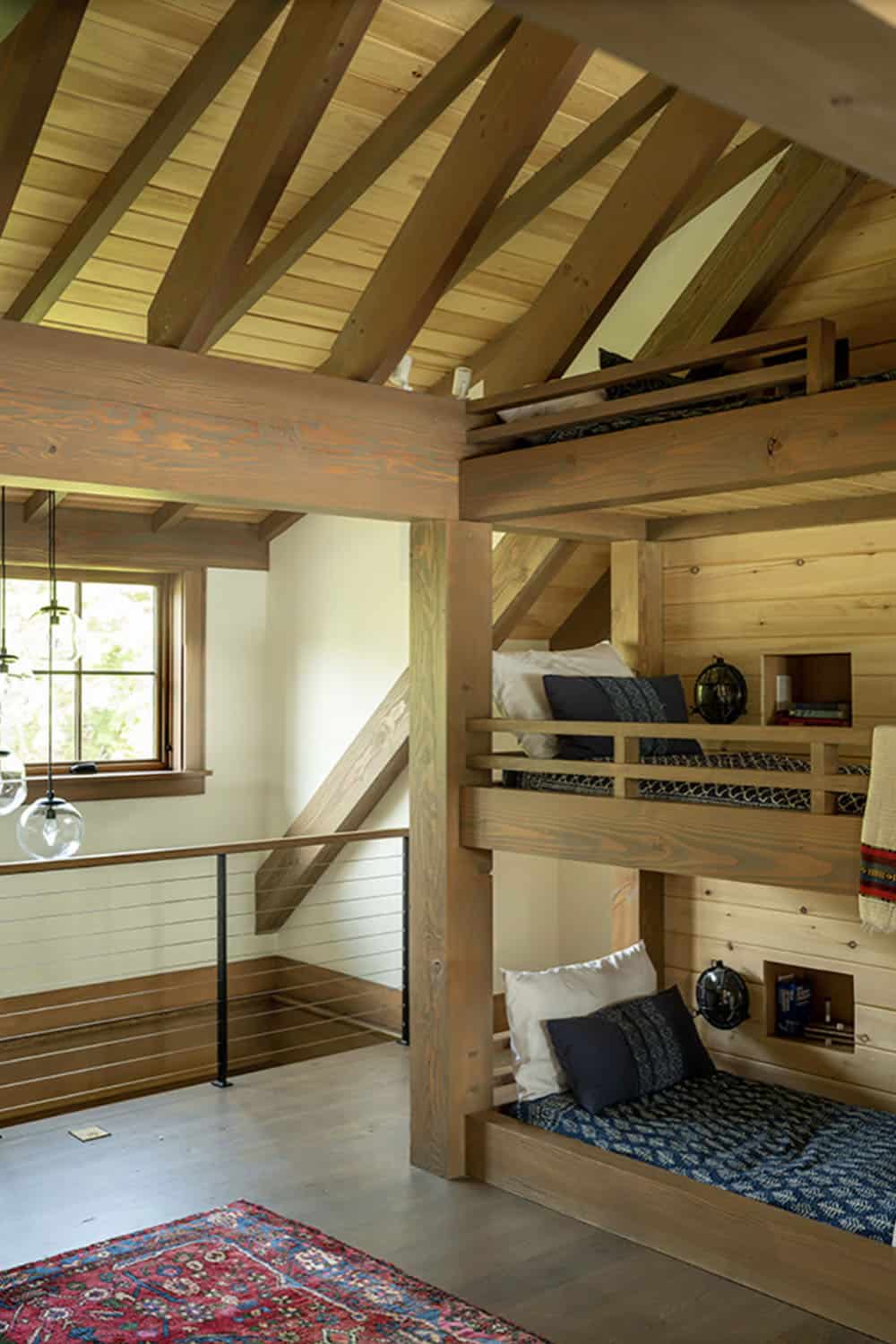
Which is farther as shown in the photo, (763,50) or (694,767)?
(694,767)

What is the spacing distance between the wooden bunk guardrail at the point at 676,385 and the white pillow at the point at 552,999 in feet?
5.61

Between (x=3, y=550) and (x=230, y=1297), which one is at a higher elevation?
(x=3, y=550)

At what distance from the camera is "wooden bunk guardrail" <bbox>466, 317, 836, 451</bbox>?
10.8ft

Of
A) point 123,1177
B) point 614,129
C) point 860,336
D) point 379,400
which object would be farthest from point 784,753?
point 123,1177

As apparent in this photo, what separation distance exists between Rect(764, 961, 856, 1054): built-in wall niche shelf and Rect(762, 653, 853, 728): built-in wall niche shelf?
0.83 m

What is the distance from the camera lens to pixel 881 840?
3.05 m

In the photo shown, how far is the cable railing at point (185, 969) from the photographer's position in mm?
5992

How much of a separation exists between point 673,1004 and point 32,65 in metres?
3.37

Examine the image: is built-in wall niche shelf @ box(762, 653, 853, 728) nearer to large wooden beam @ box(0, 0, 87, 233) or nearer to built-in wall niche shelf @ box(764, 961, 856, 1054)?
built-in wall niche shelf @ box(764, 961, 856, 1054)

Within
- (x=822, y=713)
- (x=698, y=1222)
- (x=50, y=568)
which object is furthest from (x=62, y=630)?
(x=698, y=1222)

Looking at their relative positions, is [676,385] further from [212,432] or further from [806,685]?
[806,685]

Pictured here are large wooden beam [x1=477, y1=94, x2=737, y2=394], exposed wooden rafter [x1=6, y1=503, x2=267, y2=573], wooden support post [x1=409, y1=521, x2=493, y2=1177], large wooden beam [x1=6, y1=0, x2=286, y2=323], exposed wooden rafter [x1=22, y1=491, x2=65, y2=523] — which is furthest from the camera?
exposed wooden rafter [x1=6, y1=503, x2=267, y2=573]

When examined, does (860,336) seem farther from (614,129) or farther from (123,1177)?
(123,1177)

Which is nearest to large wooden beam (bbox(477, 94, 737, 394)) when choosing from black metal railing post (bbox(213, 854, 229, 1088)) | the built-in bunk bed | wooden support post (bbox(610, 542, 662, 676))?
the built-in bunk bed
